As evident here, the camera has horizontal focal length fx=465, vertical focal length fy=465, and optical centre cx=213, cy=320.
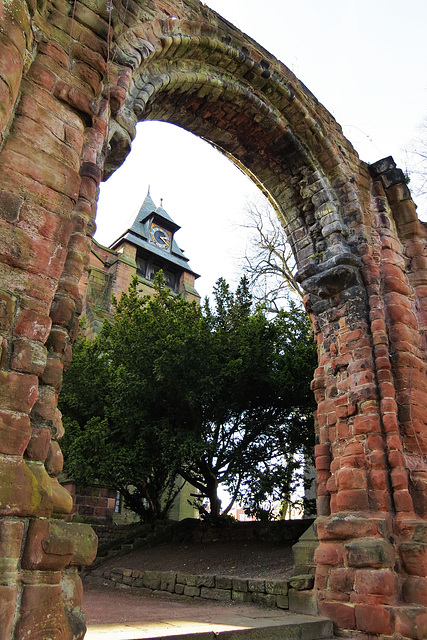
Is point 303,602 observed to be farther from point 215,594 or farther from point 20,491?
point 20,491

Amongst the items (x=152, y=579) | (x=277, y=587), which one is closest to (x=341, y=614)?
(x=277, y=587)

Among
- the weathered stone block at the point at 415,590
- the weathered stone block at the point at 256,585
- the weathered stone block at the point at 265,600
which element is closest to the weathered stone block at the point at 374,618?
the weathered stone block at the point at 415,590

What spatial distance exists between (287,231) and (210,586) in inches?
192

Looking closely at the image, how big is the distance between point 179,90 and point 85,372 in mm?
6282

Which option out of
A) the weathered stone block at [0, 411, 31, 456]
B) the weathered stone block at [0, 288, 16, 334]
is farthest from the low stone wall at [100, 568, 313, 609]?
the weathered stone block at [0, 288, 16, 334]

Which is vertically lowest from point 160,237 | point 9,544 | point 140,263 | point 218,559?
point 9,544

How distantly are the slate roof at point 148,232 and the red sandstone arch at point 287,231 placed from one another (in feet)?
66.7

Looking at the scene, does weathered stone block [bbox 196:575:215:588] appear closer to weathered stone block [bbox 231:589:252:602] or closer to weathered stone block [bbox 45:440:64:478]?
weathered stone block [bbox 231:589:252:602]

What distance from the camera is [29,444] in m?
2.09

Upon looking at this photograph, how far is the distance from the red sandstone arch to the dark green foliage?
10.1 feet

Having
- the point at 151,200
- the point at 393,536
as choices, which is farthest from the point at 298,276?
the point at 151,200

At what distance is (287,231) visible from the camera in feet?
20.7

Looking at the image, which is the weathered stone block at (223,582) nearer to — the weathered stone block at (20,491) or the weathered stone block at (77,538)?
the weathered stone block at (77,538)

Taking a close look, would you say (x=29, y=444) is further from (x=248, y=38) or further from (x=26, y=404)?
(x=248, y=38)
